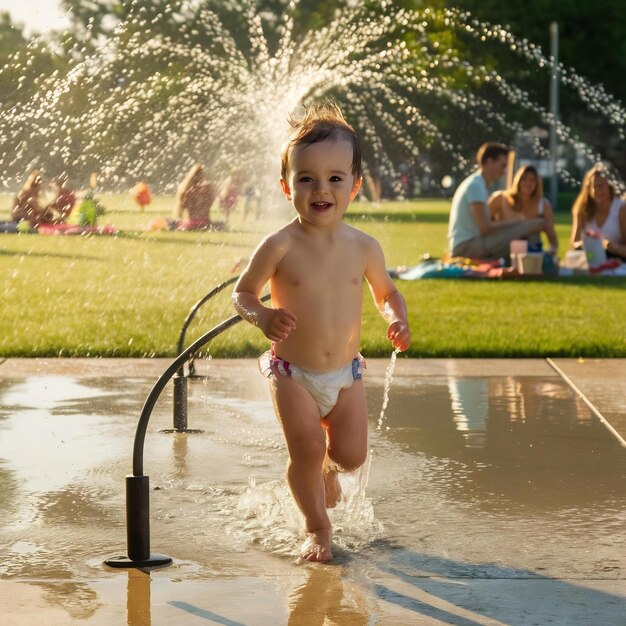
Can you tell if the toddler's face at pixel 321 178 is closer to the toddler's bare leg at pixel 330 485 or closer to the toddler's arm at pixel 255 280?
the toddler's arm at pixel 255 280

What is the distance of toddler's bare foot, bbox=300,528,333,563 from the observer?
4.39 meters

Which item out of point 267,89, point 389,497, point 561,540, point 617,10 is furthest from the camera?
point 617,10

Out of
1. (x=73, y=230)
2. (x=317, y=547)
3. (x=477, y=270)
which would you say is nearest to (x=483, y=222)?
(x=477, y=270)

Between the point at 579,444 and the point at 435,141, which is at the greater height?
the point at 435,141

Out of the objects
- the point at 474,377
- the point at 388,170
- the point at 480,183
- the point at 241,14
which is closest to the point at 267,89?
the point at 480,183

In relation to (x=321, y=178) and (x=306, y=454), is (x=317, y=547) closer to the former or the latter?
(x=306, y=454)

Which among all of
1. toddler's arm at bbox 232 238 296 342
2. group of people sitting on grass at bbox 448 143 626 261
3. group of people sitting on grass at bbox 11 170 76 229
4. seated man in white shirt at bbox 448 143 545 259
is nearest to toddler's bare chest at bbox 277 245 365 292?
toddler's arm at bbox 232 238 296 342

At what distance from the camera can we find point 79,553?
4.49 metres

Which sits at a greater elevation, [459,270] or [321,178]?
[321,178]

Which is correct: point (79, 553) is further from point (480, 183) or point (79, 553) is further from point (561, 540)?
A: point (480, 183)

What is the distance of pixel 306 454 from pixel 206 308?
8.79 meters

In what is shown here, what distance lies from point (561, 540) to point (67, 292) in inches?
417

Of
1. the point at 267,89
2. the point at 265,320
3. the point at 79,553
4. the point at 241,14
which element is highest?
the point at 241,14

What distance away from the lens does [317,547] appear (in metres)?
4.42
